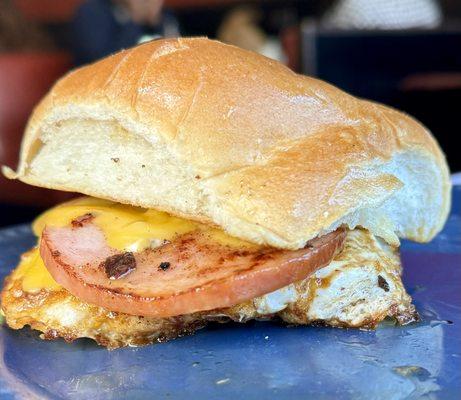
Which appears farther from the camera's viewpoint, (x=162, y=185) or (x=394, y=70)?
(x=394, y=70)

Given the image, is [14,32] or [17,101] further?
[14,32]

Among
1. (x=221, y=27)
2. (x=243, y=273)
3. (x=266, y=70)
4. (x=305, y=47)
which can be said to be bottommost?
(x=221, y=27)

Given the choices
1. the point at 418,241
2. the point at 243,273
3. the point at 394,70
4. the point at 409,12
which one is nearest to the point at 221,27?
the point at 409,12

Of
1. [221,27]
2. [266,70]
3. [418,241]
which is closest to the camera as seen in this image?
[266,70]

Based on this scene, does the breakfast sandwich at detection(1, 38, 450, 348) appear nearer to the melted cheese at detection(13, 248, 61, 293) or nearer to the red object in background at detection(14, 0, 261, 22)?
the melted cheese at detection(13, 248, 61, 293)

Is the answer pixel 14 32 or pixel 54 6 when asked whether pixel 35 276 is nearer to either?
pixel 14 32

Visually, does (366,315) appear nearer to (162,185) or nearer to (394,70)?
(162,185)

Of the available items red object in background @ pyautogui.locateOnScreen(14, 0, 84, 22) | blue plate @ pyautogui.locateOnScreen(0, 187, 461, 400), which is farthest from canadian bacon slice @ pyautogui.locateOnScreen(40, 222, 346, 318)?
red object in background @ pyautogui.locateOnScreen(14, 0, 84, 22)

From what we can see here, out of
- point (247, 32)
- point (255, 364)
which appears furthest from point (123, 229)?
point (247, 32)
